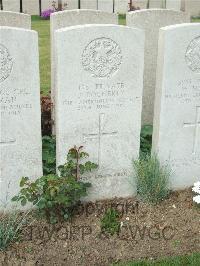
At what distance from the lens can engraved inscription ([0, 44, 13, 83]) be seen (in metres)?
4.08

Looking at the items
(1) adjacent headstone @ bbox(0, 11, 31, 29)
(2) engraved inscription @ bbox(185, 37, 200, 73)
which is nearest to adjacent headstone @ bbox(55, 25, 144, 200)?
(2) engraved inscription @ bbox(185, 37, 200, 73)

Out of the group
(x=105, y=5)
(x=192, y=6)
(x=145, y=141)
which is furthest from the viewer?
(x=192, y=6)

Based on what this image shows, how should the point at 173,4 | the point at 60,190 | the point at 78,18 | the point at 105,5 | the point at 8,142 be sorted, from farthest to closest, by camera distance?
the point at 173,4 < the point at 105,5 < the point at 78,18 < the point at 8,142 < the point at 60,190

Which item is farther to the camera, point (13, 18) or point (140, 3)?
point (140, 3)

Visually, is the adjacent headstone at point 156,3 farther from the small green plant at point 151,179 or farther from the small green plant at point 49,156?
the small green plant at point 151,179

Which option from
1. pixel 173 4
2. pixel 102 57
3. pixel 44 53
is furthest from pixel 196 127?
pixel 173 4

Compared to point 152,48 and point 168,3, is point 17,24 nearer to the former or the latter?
point 152,48

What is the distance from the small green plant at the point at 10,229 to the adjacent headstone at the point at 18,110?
9.2 inches

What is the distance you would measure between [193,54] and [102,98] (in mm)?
973

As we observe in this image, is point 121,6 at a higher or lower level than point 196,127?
higher

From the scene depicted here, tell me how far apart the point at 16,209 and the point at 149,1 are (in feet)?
53.8

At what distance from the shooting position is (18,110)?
169 inches

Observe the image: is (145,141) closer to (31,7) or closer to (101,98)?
(101,98)

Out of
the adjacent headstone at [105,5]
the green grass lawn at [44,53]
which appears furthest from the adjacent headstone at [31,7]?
Result: the adjacent headstone at [105,5]
